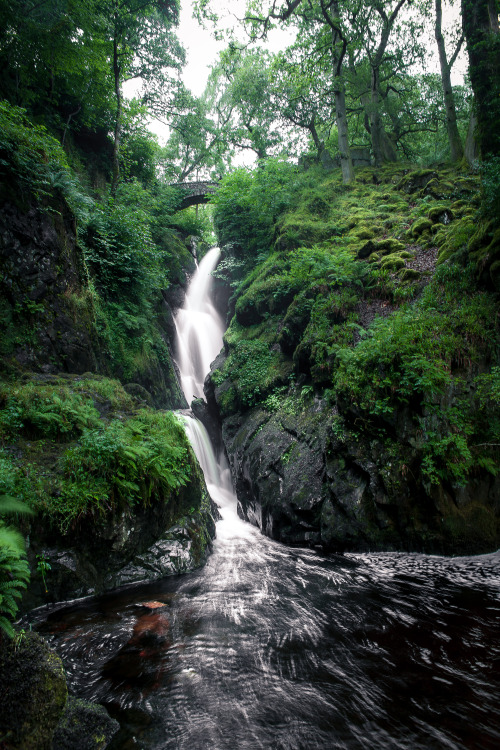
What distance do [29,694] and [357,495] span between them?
17.8ft

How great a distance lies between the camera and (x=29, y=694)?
2.14 metres

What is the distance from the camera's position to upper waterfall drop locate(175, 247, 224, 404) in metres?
16.5

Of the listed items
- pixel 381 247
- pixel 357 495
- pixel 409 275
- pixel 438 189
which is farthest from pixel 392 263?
pixel 357 495

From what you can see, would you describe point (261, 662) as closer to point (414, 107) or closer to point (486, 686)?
point (486, 686)

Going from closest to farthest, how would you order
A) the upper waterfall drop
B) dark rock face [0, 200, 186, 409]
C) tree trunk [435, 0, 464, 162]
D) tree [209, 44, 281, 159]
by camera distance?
dark rock face [0, 200, 186, 409] → tree trunk [435, 0, 464, 162] → the upper waterfall drop → tree [209, 44, 281, 159]

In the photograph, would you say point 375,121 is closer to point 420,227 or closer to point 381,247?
point 420,227

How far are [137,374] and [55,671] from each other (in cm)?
936

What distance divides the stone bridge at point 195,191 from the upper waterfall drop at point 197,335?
606 cm

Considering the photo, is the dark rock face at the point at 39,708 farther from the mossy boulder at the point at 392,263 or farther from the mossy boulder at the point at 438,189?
the mossy boulder at the point at 438,189

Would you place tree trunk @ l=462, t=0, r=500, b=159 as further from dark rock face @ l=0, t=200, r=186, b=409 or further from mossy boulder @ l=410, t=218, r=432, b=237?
dark rock face @ l=0, t=200, r=186, b=409

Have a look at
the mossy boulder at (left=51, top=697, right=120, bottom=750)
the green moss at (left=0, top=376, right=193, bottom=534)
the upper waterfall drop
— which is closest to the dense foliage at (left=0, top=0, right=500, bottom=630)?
the green moss at (left=0, top=376, right=193, bottom=534)

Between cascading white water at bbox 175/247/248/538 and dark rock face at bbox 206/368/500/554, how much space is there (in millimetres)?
1621

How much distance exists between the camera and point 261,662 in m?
3.45

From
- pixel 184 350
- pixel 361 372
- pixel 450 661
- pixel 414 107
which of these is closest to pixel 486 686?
pixel 450 661
